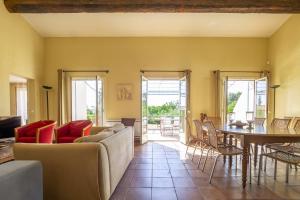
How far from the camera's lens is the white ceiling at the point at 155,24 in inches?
211

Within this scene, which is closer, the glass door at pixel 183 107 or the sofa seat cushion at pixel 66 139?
the sofa seat cushion at pixel 66 139

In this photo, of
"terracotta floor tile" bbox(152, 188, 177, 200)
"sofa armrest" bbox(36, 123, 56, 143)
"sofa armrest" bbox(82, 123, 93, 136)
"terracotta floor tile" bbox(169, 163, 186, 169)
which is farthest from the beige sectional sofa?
"sofa armrest" bbox(82, 123, 93, 136)

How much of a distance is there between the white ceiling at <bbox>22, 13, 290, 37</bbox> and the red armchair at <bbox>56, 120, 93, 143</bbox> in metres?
2.86

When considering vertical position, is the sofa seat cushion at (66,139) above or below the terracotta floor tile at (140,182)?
above

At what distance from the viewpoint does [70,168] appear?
220 cm

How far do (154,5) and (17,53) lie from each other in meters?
3.73

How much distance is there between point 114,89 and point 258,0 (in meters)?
4.47

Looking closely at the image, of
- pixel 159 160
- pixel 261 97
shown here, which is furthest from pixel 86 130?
pixel 261 97

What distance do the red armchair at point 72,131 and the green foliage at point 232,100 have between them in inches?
172

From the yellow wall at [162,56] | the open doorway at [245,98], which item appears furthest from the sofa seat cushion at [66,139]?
the open doorway at [245,98]

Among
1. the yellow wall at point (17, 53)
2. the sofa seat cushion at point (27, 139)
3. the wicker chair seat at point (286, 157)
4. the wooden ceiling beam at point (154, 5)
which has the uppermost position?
the wooden ceiling beam at point (154, 5)

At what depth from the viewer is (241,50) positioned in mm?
6324

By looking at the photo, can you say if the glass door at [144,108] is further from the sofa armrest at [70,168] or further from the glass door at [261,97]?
the sofa armrest at [70,168]

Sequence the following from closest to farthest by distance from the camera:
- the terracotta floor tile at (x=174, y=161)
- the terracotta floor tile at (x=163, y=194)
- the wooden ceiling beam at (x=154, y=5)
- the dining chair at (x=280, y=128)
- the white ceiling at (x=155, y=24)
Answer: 1. the terracotta floor tile at (x=163, y=194)
2. the dining chair at (x=280, y=128)
3. the terracotta floor tile at (x=174, y=161)
4. the wooden ceiling beam at (x=154, y=5)
5. the white ceiling at (x=155, y=24)
